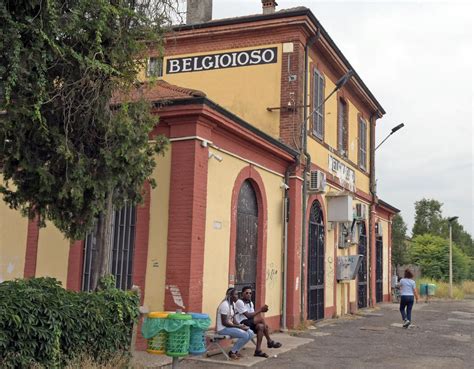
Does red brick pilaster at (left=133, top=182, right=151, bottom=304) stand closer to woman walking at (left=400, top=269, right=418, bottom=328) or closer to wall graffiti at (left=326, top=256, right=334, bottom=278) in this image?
wall graffiti at (left=326, top=256, right=334, bottom=278)

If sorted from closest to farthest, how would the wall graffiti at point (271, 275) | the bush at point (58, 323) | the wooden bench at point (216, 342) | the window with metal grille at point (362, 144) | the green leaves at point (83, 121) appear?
the bush at point (58, 323), the green leaves at point (83, 121), the wooden bench at point (216, 342), the wall graffiti at point (271, 275), the window with metal grille at point (362, 144)

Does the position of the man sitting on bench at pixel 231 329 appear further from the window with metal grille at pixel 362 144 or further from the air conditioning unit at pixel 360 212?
the window with metal grille at pixel 362 144

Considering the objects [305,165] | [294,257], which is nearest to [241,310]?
[294,257]

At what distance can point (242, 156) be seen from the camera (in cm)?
1199

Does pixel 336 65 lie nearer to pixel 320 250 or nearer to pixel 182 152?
pixel 320 250

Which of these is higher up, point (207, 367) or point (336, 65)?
point (336, 65)

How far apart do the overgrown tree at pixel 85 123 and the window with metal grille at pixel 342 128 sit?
34.7 ft

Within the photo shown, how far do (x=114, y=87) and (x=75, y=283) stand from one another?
4.86 meters

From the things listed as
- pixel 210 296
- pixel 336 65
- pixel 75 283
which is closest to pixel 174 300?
pixel 210 296

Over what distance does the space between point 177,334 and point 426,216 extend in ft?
196

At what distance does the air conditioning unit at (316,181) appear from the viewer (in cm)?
1489

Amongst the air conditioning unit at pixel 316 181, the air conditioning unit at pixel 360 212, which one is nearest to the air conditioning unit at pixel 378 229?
the air conditioning unit at pixel 360 212

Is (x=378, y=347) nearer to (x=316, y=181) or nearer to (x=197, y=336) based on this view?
(x=316, y=181)

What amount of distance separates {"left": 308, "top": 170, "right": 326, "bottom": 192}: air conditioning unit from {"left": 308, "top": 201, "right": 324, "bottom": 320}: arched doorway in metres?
1.04
